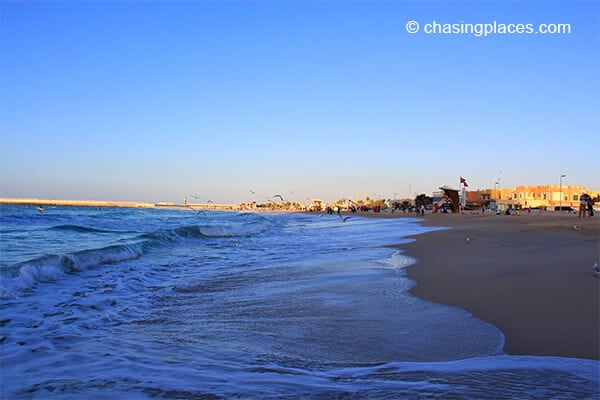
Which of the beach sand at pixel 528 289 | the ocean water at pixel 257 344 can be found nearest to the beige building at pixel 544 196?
the beach sand at pixel 528 289

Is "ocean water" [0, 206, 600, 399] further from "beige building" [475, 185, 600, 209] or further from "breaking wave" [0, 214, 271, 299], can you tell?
"beige building" [475, 185, 600, 209]

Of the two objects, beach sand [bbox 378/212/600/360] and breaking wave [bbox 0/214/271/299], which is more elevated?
beach sand [bbox 378/212/600/360]

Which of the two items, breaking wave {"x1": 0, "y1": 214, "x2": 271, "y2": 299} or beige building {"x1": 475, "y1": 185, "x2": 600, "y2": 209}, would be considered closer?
breaking wave {"x1": 0, "y1": 214, "x2": 271, "y2": 299}

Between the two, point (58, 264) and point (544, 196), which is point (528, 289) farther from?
point (544, 196)

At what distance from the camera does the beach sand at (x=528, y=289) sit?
351 centimetres

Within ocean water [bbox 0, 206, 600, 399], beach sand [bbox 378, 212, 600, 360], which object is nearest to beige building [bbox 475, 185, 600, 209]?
beach sand [bbox 378, 212, 600, 360]

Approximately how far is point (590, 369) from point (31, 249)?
13.0 metres

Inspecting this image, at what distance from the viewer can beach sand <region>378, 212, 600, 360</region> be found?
138 inches

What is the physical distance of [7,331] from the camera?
4.30m

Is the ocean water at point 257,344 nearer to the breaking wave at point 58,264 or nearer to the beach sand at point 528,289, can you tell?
the breaking wave at point 58,264

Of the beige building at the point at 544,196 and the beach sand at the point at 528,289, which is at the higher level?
the beige building at the point at 544,196

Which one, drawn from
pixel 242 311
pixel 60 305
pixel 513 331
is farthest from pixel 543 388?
pixel 60 305

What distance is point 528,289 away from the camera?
5324 millimetres

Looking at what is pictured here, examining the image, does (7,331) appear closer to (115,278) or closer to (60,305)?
(60,305)
